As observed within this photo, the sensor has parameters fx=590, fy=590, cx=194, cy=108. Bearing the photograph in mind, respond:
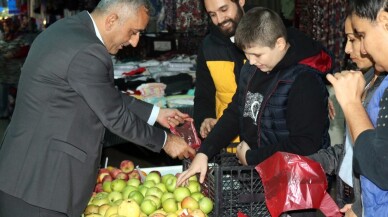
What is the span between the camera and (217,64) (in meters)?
3.62

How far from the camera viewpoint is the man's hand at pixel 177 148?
3.05 metres

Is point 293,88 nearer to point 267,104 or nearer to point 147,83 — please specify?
point 267,104

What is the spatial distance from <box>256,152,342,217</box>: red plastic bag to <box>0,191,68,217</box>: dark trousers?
0.98 m

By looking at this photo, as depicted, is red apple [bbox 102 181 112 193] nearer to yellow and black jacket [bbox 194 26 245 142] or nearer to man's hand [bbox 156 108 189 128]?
man's hand [bbox 156 108 189 128]

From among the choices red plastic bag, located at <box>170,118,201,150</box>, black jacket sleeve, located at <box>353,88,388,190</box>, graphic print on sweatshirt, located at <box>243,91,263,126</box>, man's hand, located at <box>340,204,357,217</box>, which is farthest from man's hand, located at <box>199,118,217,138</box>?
black jacket sleeve, located at <box>353,88,388,190</box>

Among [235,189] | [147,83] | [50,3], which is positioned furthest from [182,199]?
[50,3]

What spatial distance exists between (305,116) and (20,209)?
1377mm

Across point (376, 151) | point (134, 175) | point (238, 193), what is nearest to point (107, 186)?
point (134, 175)

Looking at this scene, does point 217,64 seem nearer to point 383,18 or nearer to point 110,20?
point 110,20

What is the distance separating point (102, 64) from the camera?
106 inches

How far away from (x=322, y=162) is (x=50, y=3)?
7138 mm

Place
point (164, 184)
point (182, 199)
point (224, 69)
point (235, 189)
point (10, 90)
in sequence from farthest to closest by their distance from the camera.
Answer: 1. point (10, 90)
2. point (224, 69)
3. point (164, 184)
4. point (182, 199)
5. point (235, 189)

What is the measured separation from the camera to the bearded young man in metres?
3.52

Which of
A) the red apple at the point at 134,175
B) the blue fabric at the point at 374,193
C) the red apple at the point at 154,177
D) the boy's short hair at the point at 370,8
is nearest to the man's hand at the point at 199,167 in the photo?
the red apple at the point at 154,177
